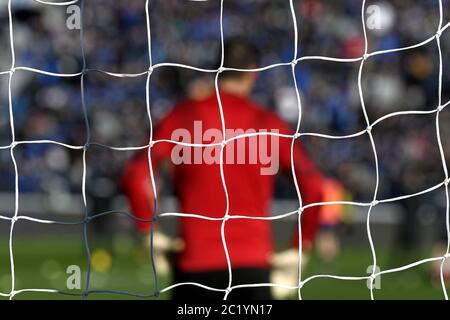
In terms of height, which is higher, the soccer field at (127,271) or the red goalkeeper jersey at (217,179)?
the red goalkeeper jersey at (217,179)

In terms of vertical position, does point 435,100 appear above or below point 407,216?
above

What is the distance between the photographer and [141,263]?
8.66 m

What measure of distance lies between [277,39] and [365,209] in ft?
10.1

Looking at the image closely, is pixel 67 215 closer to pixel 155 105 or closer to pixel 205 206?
pixel 155 105

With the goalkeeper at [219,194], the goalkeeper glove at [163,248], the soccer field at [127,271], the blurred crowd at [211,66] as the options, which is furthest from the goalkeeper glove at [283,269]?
the blurred crowd at [211,66]

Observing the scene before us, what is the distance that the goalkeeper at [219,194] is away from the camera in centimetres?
345

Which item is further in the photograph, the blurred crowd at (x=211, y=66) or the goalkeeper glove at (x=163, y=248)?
the blurred crowd at (x=211, y=66)

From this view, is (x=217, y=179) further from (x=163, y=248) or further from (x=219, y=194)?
(x=163, y=248)

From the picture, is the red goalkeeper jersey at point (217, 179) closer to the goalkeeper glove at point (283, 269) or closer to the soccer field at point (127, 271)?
the goalkeeper glove at point (283, 269)

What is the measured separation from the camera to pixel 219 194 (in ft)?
11.3

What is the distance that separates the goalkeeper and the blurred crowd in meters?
5.93

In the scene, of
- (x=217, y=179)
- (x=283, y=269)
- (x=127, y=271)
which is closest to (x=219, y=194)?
(x=217, y=179)

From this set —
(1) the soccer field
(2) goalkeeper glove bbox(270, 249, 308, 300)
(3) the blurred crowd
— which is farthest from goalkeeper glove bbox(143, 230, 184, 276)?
(3) the blurred crowd
